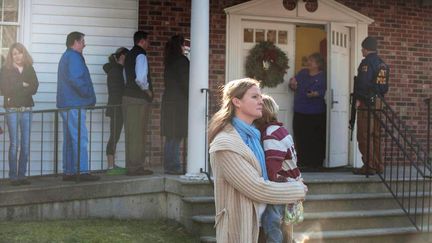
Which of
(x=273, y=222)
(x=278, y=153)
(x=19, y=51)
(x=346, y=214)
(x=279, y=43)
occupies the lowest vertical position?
(x=346, y=214)

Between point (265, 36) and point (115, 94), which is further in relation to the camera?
point (265, 36)

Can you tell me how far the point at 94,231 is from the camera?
6.39 m

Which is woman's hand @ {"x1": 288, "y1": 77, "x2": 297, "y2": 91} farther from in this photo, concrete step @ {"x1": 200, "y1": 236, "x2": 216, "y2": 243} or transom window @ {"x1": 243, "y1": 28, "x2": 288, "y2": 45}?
concrete step @ {"x1": 200, "y1": 236, "x2": 216, "y2": 243}

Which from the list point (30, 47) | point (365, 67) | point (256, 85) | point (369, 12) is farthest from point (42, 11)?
point (256, 85)

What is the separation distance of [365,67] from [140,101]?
9.47 ft

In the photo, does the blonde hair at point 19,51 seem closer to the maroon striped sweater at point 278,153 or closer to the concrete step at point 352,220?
the concrete step at point 352,220

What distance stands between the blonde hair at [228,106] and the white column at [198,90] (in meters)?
3.44

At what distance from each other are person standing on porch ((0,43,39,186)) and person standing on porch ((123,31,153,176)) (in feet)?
3.75

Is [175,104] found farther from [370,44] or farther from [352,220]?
[370,44]

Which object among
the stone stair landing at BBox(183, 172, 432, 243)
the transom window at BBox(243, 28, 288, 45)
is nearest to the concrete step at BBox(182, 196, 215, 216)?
the stone stair landing at BBox(183, 172, 432, 243)

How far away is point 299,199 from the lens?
350 cm

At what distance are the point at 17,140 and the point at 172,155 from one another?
1831 mm

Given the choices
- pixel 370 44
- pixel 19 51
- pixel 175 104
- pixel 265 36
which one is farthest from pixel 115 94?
pixel 370 44

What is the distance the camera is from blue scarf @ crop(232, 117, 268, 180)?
3504mm
